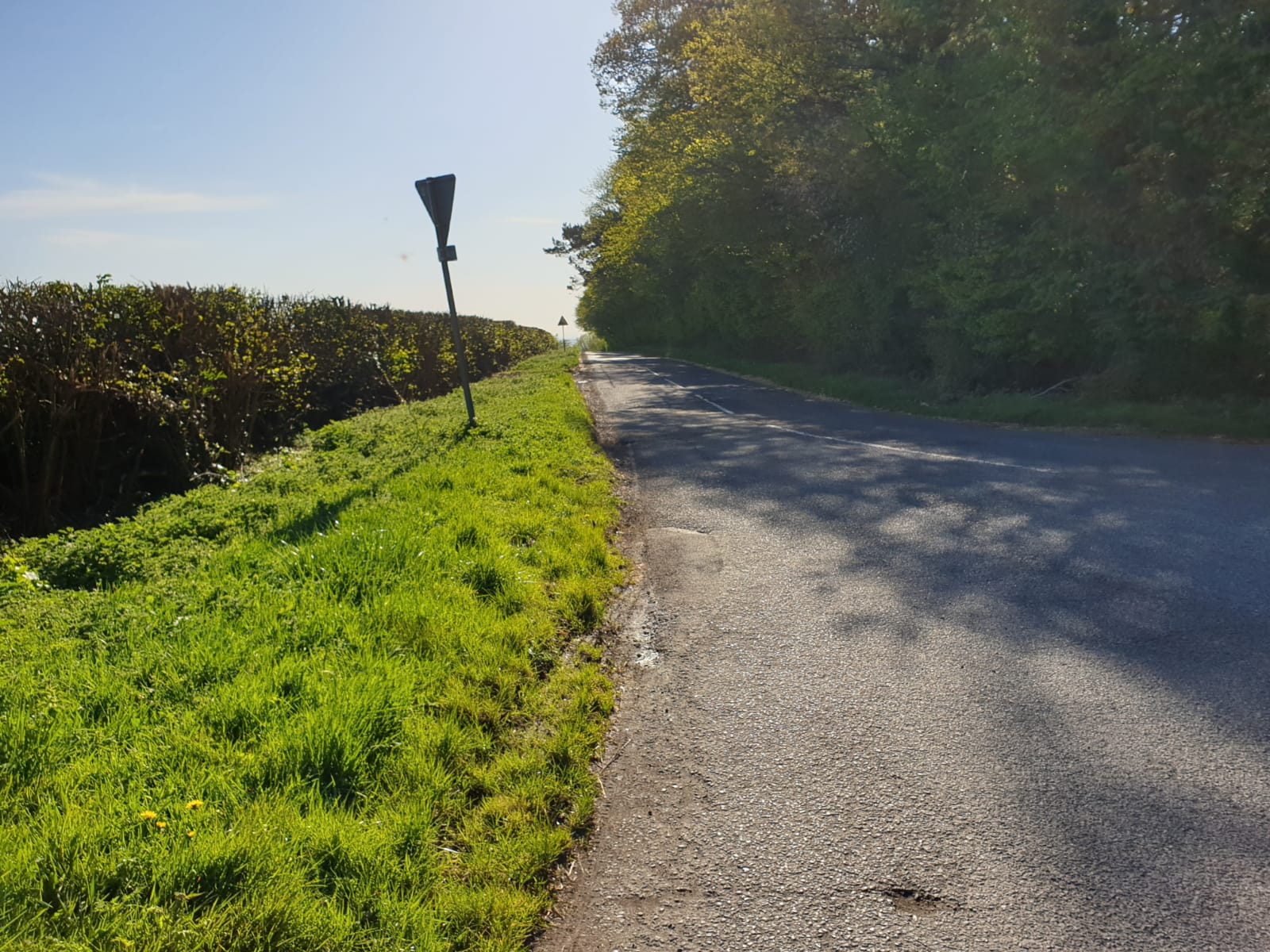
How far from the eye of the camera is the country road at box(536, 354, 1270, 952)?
2.66 metres

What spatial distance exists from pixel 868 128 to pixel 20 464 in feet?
58.6

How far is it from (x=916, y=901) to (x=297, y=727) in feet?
7.99

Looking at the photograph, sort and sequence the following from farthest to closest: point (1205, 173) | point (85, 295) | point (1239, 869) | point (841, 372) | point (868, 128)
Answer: point (841, 372), point (868, 128), point (1205, 173), point (85, 295), point (1239, 869)

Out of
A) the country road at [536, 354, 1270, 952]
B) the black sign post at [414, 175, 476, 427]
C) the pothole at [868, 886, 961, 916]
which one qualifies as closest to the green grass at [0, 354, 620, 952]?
the country road at [536, 354, 1270, 952]

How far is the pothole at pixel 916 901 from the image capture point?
2648 mm

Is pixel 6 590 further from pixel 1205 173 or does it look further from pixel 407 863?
pixel 1205 173

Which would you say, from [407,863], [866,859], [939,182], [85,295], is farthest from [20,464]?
[939,182]

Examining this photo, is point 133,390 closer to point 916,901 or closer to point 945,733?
point 945,733

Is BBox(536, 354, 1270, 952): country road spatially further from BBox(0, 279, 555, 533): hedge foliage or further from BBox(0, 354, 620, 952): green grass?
BBox(0, 279, 555, 533): hedge foliage

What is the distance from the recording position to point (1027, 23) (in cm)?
1392

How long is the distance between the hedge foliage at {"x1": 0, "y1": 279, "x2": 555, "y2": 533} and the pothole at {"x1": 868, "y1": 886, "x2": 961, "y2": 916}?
8.47m

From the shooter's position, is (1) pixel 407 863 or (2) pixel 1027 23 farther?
(2) pixel 1027 23

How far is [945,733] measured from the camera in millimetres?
3701

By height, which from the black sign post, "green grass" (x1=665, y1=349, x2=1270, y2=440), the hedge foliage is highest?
the black sign post
